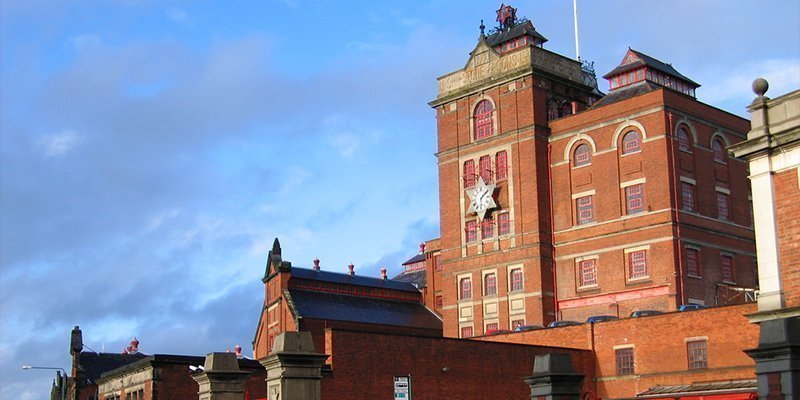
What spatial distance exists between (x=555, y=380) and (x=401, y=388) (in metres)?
25.6

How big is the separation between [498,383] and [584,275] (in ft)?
38.0

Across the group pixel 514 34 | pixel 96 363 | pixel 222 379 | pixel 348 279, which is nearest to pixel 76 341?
pixel 96 363

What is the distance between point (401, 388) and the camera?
4653 centimetres

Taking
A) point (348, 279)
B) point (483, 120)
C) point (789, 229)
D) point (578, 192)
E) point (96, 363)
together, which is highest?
point (483, 120)

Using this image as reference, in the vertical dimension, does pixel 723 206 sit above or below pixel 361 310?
above

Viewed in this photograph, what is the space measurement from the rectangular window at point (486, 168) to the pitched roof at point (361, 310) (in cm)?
1144

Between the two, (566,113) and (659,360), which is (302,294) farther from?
(659,360)

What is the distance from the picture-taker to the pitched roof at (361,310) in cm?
6456

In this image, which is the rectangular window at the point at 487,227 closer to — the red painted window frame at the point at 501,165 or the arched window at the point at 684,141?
the red painted window frame at the point at 501,165

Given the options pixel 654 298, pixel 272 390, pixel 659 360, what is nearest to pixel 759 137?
pixel 272 390

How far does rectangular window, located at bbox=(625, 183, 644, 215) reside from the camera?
57.0 meters

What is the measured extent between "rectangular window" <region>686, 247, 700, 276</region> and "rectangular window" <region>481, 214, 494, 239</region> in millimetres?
12093

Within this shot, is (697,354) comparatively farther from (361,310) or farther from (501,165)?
(361,310)

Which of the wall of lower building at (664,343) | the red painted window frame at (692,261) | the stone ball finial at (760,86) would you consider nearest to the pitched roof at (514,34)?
the red painted window frame at (692,261)
